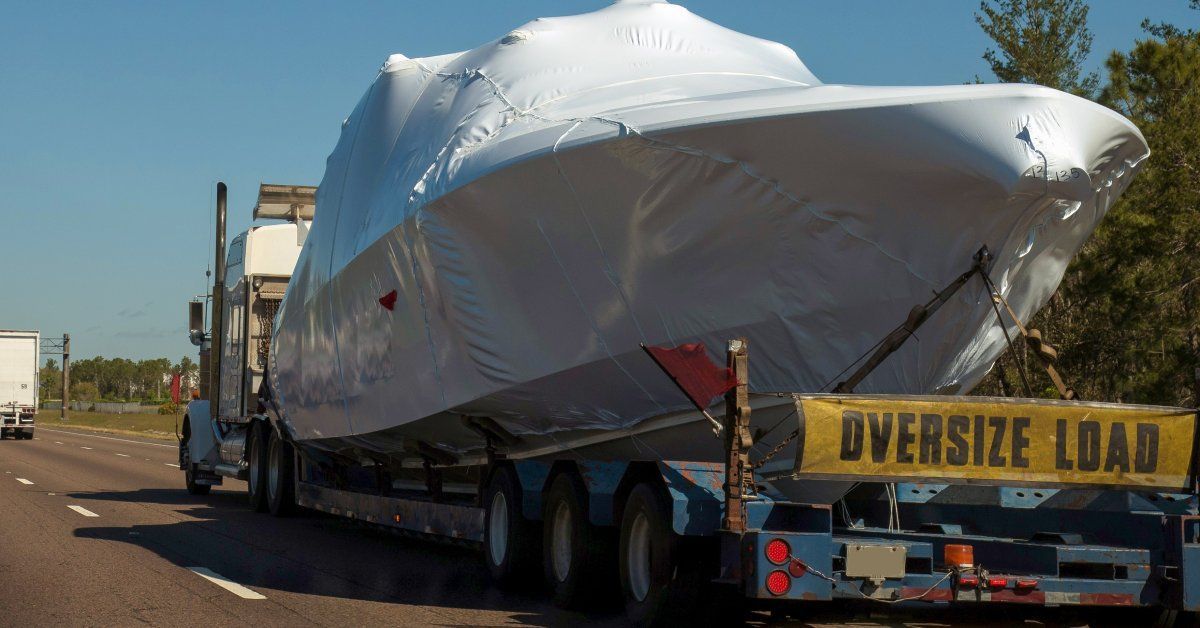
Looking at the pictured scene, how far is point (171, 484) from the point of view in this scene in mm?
24375

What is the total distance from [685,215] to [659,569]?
2011mm

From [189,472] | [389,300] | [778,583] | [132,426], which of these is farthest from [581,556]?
[132,426]

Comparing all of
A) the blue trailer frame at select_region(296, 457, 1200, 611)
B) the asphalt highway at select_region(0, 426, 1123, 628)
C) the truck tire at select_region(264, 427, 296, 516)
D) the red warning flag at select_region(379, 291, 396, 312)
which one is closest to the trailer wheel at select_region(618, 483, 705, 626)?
the blue trailer frame at select_region(296, 457, 1200, 611)

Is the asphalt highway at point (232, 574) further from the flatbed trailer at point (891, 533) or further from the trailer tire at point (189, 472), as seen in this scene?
the trailer tire at point (189, 472)

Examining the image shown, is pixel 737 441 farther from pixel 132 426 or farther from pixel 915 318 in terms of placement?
pixel 132 426

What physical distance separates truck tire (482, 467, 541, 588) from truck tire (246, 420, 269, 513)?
8.24 metres

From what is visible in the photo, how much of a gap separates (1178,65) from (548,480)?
16862mm

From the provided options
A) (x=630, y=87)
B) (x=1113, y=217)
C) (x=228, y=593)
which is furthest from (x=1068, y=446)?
(x=1113, y=217)

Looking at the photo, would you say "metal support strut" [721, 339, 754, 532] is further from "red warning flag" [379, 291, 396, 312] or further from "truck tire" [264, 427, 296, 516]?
"truck tire" [264, 427, 296, 516]

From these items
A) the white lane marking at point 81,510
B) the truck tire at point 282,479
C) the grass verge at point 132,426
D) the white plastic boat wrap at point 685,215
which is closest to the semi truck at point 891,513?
the white plastic boat wrap at point 685,215

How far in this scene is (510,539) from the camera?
10.3 m

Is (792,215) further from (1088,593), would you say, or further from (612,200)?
(1088,593)

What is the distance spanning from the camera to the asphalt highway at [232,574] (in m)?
9.11

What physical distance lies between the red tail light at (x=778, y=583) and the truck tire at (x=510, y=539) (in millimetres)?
3145
